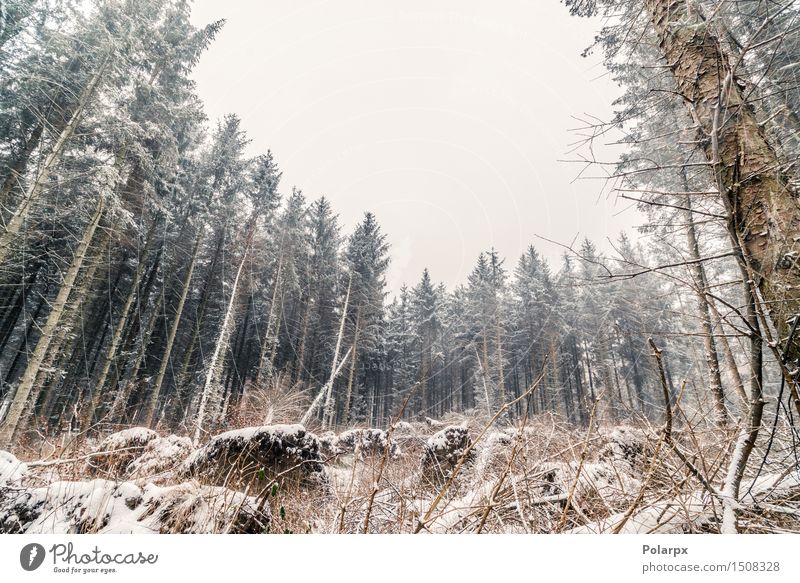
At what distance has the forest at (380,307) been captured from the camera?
1.33 metres

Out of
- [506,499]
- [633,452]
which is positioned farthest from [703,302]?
[633,452]

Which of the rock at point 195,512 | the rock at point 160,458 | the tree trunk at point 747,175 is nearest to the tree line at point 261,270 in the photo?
the tree trunk at point 747,175

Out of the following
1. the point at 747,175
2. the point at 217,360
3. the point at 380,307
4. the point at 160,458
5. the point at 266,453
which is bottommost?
the point at 160,458

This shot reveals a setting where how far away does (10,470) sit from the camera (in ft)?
7.14

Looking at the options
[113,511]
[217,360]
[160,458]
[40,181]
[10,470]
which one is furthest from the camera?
[217,360]

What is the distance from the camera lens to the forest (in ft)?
4.35

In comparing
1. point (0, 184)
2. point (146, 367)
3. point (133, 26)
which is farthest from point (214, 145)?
point (146, 367)

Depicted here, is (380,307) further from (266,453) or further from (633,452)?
(633,452)

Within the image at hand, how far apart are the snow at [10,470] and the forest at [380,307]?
0.03 metres

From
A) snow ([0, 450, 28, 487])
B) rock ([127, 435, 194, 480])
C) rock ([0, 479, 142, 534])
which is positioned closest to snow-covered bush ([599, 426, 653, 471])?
rock ([0, 479, 142, 534])

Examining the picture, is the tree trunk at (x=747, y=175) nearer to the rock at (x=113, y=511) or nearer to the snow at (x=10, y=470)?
the rock at (x=113, y=511)

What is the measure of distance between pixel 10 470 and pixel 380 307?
19.6m
